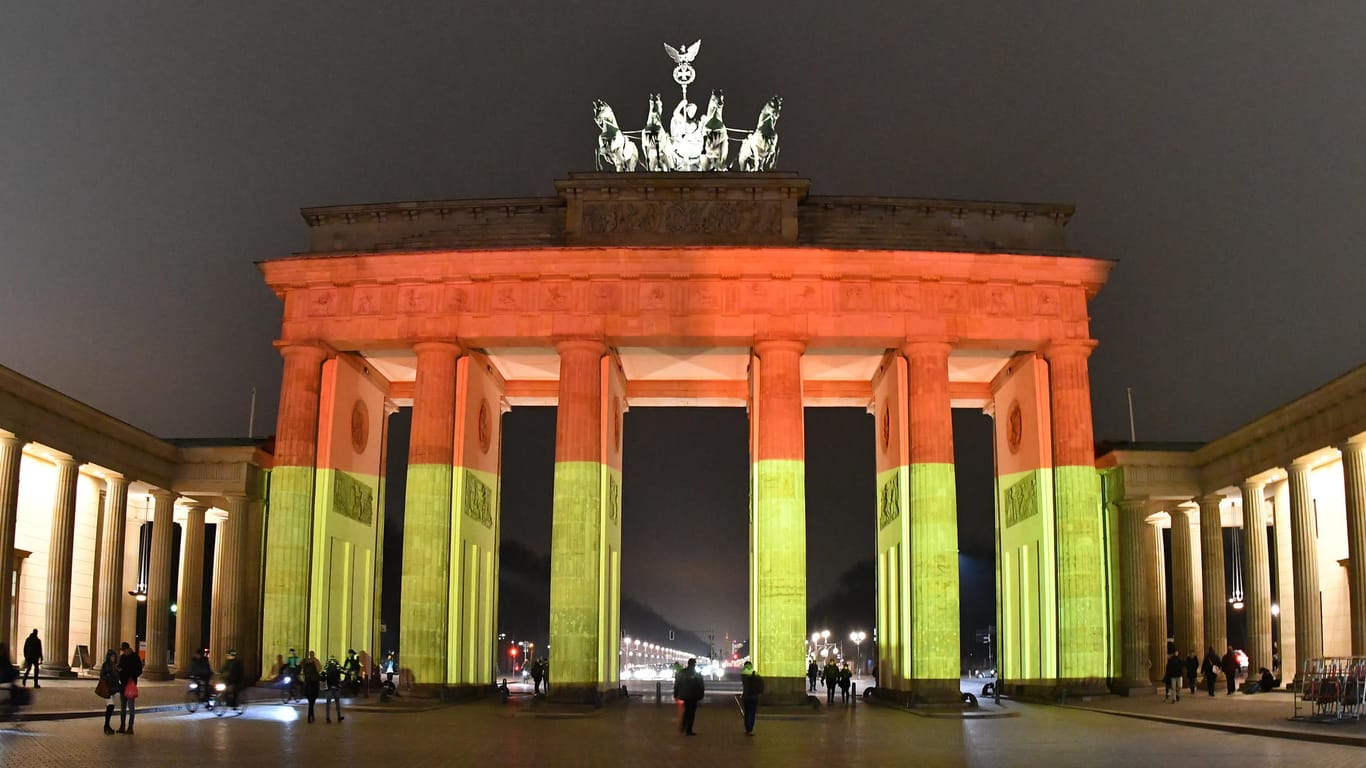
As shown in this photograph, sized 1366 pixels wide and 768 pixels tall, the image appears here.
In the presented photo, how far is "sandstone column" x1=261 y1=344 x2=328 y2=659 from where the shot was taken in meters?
38.6

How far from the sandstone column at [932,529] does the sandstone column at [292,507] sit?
18.8m

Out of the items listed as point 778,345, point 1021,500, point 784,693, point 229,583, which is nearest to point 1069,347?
point 1021,500

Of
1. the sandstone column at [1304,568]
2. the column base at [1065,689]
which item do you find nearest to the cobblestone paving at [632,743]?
the column base at [1065,689]

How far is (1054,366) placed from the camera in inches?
1588

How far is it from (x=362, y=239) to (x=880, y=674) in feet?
73.3

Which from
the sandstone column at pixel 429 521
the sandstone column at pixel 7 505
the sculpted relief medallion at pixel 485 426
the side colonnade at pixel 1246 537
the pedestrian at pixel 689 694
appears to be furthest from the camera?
the sculpted relief medallion at pixel 485 426

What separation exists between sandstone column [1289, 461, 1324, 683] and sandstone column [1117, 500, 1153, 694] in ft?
16.1

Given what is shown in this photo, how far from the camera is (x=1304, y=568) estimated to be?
126ft

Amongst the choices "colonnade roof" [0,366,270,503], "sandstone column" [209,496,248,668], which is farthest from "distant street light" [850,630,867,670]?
"colonnade roof" [0,366,270,503]

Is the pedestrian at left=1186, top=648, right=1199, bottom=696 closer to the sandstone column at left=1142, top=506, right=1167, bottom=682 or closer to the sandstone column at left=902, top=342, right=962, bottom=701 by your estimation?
the sandstone column at left=1142, top=506, right=1167, bottom=682

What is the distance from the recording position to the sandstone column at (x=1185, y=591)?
4516 cm

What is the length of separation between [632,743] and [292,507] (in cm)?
1981

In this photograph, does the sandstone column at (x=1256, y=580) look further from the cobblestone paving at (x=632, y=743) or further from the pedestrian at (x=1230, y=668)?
the cobblestone paving at (x=632, y=743)

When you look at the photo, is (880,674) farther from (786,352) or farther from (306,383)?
(306,383)
